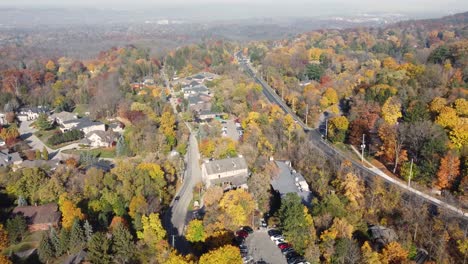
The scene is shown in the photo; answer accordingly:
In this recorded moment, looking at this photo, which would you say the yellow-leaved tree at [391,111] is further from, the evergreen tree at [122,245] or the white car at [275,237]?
the evergreen tree at [122,245]

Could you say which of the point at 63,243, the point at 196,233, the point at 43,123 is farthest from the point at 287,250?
the point at 43,123

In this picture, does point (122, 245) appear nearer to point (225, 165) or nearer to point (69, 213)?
point (69, 213)

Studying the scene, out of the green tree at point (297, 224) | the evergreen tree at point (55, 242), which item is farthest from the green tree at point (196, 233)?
the evergreen tree at point (55, 242)

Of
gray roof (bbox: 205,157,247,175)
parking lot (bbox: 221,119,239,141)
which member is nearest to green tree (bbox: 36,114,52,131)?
parking lot (bbox: 221,119,239,141)

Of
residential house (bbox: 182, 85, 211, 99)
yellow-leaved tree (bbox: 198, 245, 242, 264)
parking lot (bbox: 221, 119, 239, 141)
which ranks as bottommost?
parking lot (bbox: 221, 119, 239, 141)

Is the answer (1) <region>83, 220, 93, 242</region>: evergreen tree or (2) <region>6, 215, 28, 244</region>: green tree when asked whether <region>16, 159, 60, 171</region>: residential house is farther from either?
(1) <region>83, 220, 93, 242</region>: evergreen tree

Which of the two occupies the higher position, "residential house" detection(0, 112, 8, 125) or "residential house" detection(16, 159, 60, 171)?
"residential house" detection(16, 159, 60, 171)
